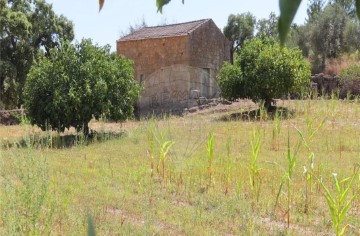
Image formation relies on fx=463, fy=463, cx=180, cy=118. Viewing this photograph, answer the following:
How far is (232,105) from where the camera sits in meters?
16.2

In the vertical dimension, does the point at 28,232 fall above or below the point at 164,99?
below

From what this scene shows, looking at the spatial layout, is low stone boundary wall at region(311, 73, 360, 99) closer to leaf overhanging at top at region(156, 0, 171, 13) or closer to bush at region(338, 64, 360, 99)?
bush at region(338, 64, 360, 99)

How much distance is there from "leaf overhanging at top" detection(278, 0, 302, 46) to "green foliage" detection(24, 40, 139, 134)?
346 inches

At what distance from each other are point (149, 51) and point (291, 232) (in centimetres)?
1433

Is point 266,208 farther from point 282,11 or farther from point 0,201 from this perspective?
point 282,11

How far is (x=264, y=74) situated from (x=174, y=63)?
4.82 meters

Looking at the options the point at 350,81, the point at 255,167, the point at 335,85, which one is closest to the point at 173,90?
the point at 335,85

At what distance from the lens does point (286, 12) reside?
33 centimetres

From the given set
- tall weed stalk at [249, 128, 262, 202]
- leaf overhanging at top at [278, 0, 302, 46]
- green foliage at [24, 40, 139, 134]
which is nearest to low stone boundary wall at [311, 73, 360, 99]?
green foliage at [24, 40, 139, 134]

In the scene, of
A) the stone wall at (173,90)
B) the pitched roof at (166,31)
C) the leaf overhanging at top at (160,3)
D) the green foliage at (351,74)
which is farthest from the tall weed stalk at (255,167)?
the green foliage at (351,74)

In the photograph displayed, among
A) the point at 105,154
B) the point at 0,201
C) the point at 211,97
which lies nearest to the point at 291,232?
the point at 0,201

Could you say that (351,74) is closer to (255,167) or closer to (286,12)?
(255,167)

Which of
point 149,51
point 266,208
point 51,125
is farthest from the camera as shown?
point 149,51

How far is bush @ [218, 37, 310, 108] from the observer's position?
42.7ft
